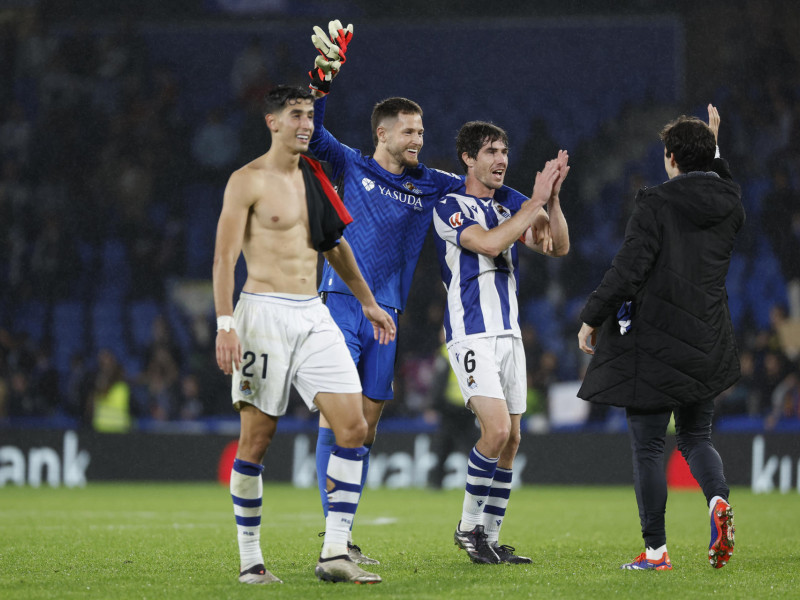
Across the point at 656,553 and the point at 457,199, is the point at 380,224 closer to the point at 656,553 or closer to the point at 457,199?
the point at 457,199

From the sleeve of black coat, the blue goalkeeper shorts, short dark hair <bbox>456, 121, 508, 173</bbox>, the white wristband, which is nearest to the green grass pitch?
the blue goalkeeper shorts

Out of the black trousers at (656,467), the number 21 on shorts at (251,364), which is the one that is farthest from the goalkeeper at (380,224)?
the black trousers at (656,467)

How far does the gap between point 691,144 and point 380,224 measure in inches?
68.1

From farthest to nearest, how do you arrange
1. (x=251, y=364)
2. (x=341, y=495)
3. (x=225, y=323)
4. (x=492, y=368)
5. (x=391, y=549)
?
1. (x=391, y=549)
2. (x=492, y=368)
3. (x=341, y=495)
4. (x=251, y=364)
5. (x=225, y=323)

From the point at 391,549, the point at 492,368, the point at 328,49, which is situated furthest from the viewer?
the point at 391,549

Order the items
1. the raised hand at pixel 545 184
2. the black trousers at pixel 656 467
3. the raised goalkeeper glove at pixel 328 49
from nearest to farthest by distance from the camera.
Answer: the black trousers at pixel 656 467
the raised goalkeeper glove at pixel 328 49
the raised hand at pixel 545 184

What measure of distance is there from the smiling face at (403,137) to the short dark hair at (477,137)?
259mm

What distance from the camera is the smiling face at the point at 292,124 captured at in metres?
4.88

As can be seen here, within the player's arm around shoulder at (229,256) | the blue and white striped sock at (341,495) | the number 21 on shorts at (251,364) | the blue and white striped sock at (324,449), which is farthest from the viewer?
the blue and white striped sock at (324,449)

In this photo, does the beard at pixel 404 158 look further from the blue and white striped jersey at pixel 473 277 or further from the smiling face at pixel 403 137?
the blue and white striped jersey at pixel 473 277

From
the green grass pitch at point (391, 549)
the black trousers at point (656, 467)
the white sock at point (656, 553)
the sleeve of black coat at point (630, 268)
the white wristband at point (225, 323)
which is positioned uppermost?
the sleeve of black coat at point (630, 268)

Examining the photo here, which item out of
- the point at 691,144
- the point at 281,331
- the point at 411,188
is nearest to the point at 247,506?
the point at 281,331

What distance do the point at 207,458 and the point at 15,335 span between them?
5019 millimetres

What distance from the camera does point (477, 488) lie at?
573 cm
